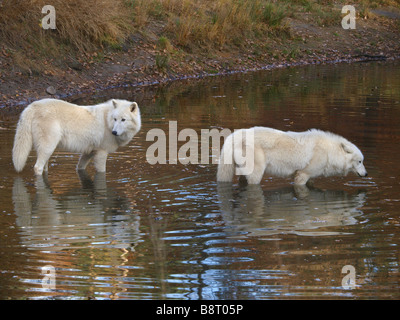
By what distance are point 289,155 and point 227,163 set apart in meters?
0.85

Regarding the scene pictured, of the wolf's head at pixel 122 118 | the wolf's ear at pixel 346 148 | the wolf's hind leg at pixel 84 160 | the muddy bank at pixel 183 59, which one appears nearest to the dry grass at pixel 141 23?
the muddy bank at pixel 183 59

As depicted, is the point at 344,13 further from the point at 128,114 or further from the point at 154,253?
the point at 154,253

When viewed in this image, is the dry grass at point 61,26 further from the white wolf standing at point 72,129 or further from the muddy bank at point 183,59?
the white wolf standing at point 72,129

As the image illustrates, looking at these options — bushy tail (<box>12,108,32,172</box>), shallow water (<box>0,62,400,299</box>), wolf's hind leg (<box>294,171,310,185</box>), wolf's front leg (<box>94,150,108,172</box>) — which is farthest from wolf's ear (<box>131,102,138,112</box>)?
wolf's hind leg (<box>294,171,310,185</box>)

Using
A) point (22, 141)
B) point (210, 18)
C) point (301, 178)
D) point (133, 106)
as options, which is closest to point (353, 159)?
point (301, 178)

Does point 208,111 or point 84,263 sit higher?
point 208,111

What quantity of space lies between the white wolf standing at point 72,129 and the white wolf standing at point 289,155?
176cm

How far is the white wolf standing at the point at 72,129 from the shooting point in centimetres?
973

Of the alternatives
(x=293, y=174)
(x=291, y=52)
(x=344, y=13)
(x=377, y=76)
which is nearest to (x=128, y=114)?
(x=293, y=174)

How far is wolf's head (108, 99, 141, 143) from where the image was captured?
9867 mm

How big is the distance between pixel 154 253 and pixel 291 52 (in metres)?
18.3

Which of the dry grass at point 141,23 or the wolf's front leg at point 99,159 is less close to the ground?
the dry grass at point 141,23

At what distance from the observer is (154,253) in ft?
22.4

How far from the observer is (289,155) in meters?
9.23
